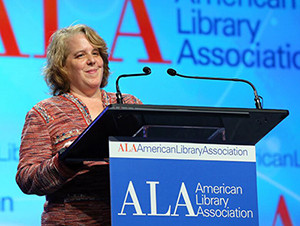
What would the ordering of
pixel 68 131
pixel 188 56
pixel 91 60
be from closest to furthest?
1. pixel 68 131
2. pixel 91 60
3. pixel 188 56

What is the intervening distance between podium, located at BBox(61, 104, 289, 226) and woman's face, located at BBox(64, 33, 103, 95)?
58 cm

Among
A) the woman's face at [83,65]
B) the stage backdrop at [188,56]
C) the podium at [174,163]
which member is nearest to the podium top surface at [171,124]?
the podium at [174,163]

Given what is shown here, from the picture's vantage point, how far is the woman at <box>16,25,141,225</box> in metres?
2.05

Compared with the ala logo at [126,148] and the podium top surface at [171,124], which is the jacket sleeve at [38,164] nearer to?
the podium top surface at [171,124]

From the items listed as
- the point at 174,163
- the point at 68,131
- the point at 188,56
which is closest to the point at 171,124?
the point at 174,163

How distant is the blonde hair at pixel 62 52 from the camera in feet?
7.84

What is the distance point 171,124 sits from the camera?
5.79ft

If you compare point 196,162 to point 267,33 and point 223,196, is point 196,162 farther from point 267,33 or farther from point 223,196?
point 267,33

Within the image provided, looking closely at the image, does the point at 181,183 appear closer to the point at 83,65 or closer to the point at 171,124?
the point at 171,124

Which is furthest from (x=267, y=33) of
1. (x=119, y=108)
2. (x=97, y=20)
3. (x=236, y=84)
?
(x=119, y=108)

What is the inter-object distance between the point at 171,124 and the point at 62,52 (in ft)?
2.65

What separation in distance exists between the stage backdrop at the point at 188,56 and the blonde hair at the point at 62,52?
40.0 inches

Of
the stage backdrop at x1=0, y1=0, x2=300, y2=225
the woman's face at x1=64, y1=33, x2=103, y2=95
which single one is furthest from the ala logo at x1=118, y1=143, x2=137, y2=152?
the stage backdrop at x1=0, y1=0, x2=300, y2=225

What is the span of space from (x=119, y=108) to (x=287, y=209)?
92.8 inches
